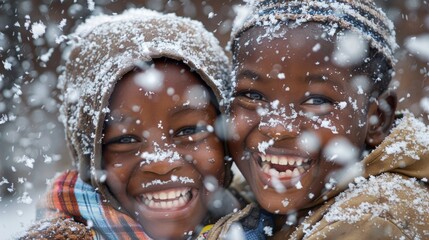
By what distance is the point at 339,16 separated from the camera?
105 inches

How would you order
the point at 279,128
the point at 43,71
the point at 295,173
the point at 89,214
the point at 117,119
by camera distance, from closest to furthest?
1. the point at 279,128
2. the point at 295,173
3. the point at 117,119
4. the point at 89,214
5. the point at 43,71

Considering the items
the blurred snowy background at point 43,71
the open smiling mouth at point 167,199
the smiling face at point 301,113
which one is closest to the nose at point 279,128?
the smiling face at point 301,113

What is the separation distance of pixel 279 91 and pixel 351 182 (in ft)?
1.65

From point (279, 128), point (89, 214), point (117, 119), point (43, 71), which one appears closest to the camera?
point (279, 128)

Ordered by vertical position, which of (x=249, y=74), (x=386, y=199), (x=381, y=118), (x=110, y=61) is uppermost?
(x=110, y=61)

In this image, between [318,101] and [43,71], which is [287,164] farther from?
[43,71]

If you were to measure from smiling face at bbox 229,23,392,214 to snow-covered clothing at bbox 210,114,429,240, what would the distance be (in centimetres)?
13

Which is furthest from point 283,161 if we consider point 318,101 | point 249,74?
point 249,74

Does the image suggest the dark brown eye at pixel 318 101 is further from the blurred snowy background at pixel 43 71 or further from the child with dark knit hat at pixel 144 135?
the blurred snowy background at pixel 43 71

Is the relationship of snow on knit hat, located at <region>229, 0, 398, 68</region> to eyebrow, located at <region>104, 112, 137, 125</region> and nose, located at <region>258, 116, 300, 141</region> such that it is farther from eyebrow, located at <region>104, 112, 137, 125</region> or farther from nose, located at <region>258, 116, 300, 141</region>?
eyebrow, located at <region>104, 112, 137, 125</region>

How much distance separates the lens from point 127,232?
3.01m

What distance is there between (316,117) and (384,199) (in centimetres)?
49

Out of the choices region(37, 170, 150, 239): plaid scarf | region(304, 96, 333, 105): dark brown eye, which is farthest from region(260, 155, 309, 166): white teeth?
region(37, 170, 150, 239): plaid scarf

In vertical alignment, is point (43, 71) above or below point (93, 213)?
above
